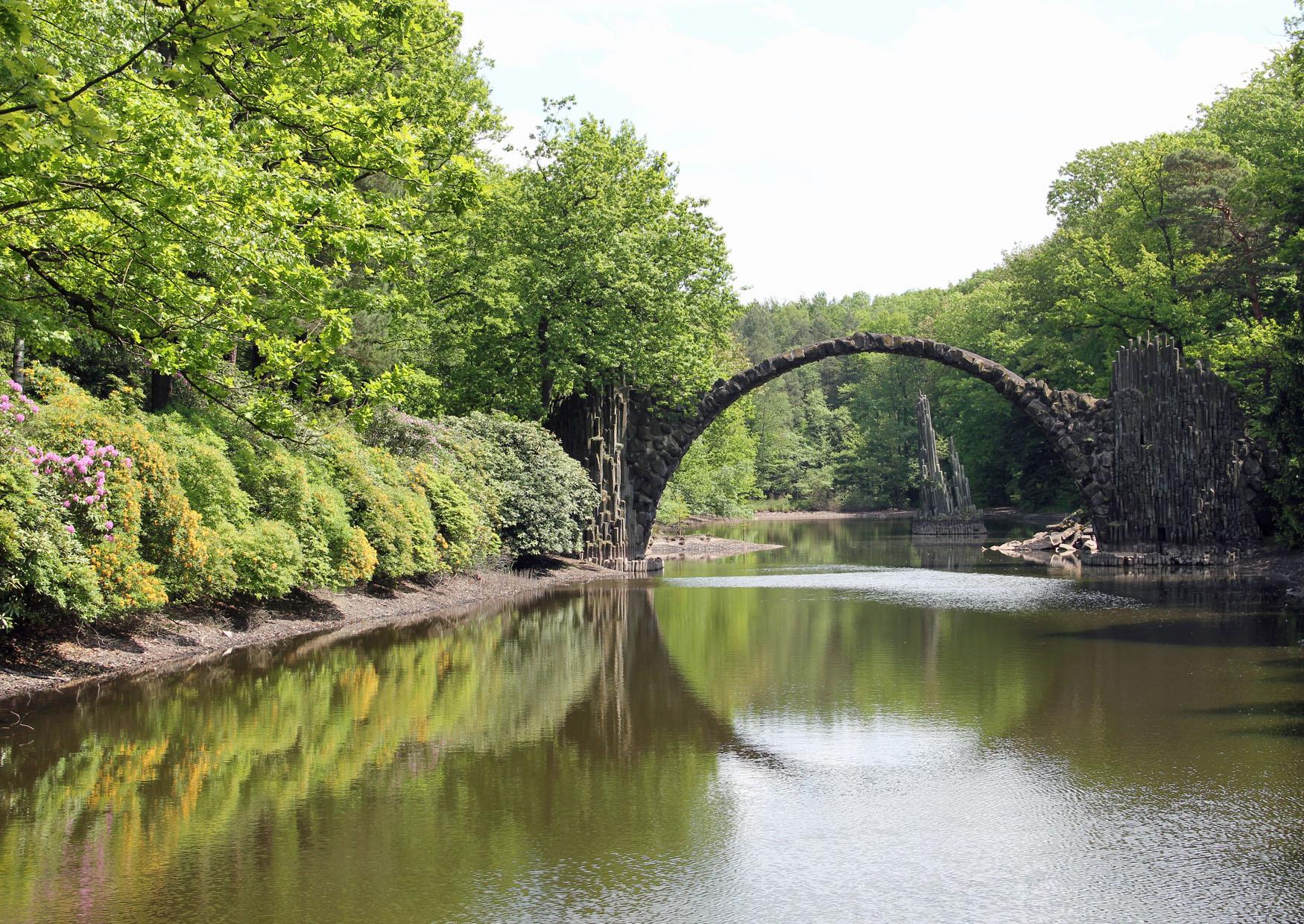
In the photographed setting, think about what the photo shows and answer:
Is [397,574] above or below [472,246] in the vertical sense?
below

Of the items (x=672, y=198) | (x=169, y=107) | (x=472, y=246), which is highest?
(x=672, y=198)

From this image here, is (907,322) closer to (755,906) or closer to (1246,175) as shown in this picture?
(1246,175)

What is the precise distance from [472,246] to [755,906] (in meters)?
27.9

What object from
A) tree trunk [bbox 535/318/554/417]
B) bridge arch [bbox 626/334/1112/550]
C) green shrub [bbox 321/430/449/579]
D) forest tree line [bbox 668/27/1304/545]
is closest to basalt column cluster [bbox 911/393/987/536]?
forest tree line [bbox 668/27/1304/545]

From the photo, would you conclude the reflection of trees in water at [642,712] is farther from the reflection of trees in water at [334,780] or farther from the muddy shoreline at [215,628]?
the muddy shoreline at [215,628]

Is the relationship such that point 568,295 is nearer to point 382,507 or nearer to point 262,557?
point 382,507

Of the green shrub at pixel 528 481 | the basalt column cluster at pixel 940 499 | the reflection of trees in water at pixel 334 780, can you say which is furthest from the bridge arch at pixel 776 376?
the reflection of trees in water at pixel 334 780

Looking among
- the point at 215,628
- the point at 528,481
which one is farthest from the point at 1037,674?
the point at 528,481

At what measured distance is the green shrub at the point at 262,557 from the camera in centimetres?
1619

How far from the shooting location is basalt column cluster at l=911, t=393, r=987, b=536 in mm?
53781

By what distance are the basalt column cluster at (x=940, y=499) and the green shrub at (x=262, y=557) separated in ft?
131

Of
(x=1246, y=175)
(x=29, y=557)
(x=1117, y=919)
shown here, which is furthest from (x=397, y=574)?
(x=1246, y=175)

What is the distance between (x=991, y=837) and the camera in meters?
7.69

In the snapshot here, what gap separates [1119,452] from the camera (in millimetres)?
33875
